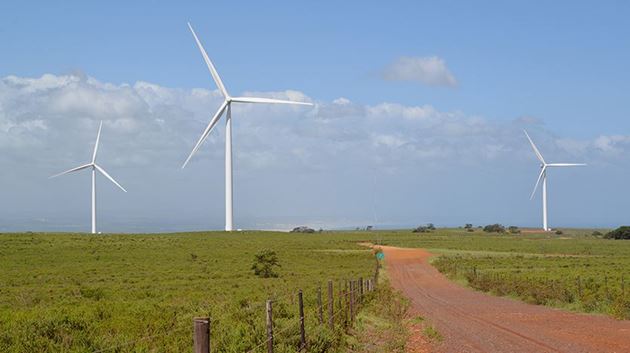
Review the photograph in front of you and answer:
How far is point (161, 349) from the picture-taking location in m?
16.4

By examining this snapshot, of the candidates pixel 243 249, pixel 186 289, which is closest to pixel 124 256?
pixel 243 249

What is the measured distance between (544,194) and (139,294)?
115076 mm

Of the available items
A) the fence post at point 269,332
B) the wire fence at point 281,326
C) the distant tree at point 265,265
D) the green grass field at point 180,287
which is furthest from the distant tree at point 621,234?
the fence post at point 269,332

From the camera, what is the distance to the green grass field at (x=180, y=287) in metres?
18.0

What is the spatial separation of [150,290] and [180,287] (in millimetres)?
4124

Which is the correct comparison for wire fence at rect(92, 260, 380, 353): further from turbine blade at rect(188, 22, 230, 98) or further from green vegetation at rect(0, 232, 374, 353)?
turbine blade at rect(188, 22, 230, 98)

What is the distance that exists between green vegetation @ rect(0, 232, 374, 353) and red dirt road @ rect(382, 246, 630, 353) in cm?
452

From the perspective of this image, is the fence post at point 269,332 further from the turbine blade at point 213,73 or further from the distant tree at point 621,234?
the distant tree at point 621,234

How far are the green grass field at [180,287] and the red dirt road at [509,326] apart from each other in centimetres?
215

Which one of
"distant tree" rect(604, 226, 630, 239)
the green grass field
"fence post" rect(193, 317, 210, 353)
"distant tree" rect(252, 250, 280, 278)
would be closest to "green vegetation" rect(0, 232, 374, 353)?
the green grass field

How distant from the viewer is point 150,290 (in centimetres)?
4312

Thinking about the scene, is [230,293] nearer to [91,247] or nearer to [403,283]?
[403,283]

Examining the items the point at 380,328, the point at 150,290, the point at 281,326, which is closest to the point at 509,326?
the point at 380,328

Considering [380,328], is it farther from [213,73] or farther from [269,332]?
Answer: [213,73]
